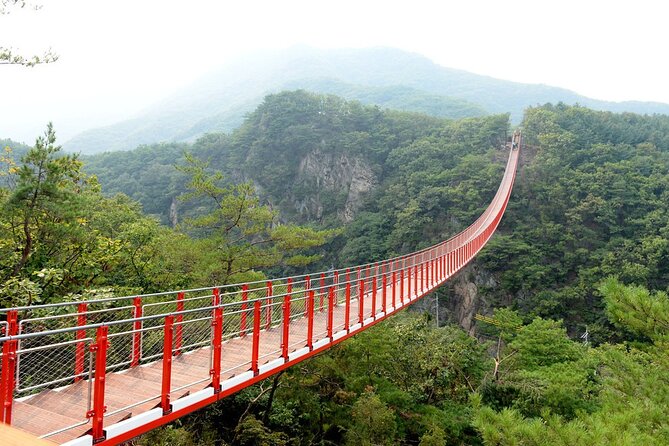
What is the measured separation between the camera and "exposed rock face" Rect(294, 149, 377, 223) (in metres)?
36.0

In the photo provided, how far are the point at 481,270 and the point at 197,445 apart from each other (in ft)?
66.5

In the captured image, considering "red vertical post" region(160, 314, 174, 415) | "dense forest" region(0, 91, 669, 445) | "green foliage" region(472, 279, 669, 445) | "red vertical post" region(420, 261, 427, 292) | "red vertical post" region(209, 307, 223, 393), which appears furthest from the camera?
"red vertical post" region(420, 261, 427, 292)

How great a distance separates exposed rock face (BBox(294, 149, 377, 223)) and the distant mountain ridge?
33.0m

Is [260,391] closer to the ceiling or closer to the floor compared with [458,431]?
closer to the ceiling

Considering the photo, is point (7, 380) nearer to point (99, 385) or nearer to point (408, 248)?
point (99, 385)

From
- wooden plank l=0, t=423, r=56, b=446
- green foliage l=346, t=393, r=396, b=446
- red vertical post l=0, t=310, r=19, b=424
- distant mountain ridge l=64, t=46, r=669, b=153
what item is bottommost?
green foliage l=346, t=393, r=396, b=446

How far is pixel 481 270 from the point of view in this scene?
2434 cm

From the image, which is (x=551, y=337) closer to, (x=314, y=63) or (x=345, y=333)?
(x=345, y=333)

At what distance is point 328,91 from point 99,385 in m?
95.0

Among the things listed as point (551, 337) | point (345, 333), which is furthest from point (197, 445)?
point (551, 337)

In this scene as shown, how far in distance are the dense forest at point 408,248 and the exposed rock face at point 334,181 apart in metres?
0.18

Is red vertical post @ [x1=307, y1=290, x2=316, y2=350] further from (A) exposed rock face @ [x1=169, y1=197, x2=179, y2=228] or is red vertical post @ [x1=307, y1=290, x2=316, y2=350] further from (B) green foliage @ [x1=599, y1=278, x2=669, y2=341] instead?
(A) exposed rock face @ [x1=169, y1=197, x2=179, y2=228]

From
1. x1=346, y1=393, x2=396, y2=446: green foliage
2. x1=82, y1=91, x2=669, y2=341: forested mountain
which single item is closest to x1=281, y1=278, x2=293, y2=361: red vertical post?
x1=346, y1=393, x2=396, y2=446: green foliage

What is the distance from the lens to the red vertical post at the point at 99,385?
2604mm
